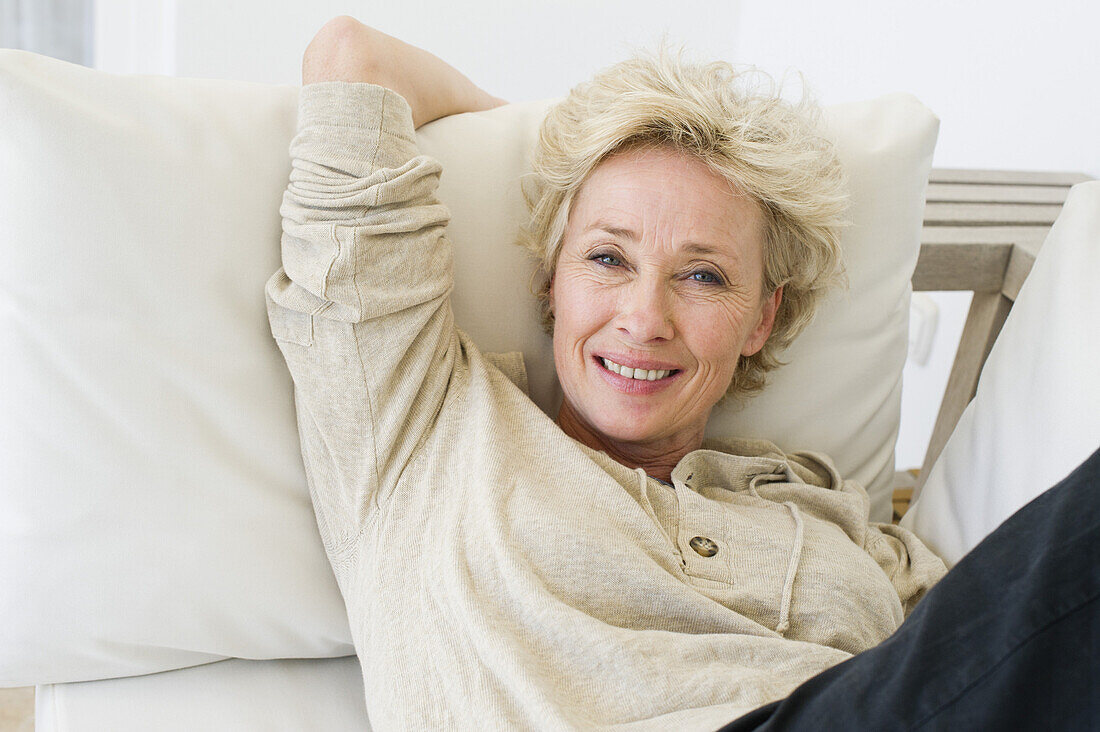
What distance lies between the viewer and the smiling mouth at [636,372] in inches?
46.6

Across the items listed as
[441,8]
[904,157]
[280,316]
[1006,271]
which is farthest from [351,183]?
[441,8]

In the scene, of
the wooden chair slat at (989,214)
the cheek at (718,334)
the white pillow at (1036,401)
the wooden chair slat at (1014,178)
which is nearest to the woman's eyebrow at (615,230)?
the cheek at (718,334)

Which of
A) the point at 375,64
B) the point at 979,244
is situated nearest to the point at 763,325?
the point at 979,244

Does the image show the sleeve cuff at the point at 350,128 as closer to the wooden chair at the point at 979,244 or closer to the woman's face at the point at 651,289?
the woman's face at the point at 651,289

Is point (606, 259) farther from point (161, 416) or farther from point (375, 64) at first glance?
point (161, 416)

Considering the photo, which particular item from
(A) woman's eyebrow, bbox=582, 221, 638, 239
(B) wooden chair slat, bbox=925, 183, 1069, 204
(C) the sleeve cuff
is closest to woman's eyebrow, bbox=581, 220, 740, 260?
(A) woman's eyebrow, bbox=582, 221, 638, 239

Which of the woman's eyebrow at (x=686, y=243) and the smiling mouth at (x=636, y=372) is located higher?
the woman's eyebrow at (x=686, y=243)

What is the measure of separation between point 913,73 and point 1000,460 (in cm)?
139

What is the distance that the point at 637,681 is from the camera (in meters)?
0.95

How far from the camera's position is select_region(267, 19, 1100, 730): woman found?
98 centimetres

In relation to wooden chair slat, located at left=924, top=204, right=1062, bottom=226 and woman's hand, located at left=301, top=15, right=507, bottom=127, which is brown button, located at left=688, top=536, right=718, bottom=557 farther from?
wooden chair slat, located at left=924, top=204, right=1062, bottom=226

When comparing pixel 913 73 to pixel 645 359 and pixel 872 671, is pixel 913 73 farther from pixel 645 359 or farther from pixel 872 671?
pixel 872 671

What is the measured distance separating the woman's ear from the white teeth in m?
0.18

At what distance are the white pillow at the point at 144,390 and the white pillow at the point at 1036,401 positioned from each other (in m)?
0.84
